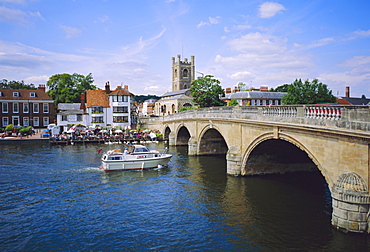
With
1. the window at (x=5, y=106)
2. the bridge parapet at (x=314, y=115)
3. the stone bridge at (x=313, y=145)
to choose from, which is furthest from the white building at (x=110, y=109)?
the bridge parapet at (x=314, y=115)

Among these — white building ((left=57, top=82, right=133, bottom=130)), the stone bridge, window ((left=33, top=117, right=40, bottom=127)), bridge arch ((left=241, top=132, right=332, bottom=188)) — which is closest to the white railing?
the stone bridge

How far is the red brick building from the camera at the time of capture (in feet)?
209

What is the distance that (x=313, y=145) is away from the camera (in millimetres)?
15828

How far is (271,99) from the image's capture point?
3172 inches

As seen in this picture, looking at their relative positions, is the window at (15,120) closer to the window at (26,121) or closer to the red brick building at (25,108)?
the red brick building at (25,108)

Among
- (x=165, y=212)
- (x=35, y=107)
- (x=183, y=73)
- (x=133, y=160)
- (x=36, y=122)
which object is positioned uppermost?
(x=183, y=73)

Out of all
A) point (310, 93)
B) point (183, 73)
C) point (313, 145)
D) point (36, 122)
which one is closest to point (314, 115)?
point (313, 145)

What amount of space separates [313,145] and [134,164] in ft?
58.4

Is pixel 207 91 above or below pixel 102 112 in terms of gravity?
above

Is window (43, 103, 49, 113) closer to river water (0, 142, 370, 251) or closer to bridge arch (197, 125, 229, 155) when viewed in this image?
river water (0, 142, 370, 251)

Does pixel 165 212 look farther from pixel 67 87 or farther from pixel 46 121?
pixel 67 87

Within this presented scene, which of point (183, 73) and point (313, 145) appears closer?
point (313, 145)

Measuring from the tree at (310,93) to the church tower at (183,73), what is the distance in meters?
65.3

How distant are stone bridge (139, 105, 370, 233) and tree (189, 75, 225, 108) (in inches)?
1272
